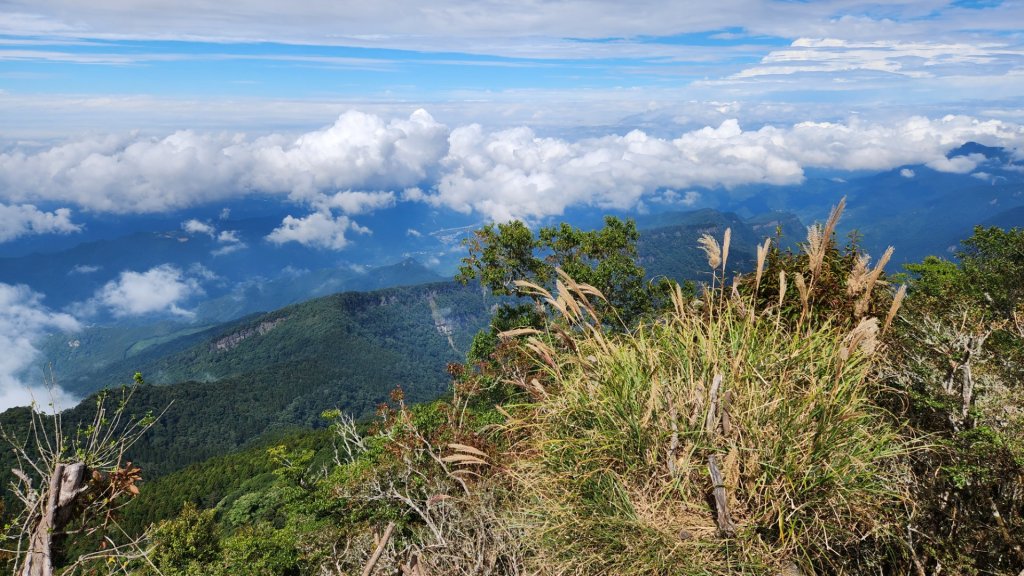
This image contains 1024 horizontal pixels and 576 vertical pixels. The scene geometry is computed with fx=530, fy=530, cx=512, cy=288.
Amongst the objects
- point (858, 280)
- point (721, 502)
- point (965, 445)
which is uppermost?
point (858, 280)

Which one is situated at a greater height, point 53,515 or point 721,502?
point 721,502

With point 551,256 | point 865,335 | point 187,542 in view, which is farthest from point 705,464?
point 187,542

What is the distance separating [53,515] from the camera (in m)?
2.39

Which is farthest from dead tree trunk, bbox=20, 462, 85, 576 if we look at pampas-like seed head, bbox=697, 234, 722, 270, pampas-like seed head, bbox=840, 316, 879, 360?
pampas-like seed head, bbox=840, 316, 879, 360

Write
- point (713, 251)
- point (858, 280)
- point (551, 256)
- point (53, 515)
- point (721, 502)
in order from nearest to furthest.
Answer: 1. point (721, 502)
2. point (53, 515)
3. point (713, 251)
4. point (858, 280)
5. point (551, 256)

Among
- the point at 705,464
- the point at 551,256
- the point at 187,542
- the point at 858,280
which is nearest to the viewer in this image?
the point at 705,464

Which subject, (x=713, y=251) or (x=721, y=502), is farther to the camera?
(x=713, y=251)

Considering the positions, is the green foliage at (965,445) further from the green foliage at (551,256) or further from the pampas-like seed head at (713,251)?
the green foliage at (551,256)

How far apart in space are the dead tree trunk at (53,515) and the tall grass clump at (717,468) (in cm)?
210

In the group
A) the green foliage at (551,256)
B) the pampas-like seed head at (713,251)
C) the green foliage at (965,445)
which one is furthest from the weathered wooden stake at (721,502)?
the green foliage at (551,256)

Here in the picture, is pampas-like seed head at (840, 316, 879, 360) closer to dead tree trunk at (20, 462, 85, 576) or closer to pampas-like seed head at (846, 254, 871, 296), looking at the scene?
pampas-like seed head at (846, 254, 871, 296)

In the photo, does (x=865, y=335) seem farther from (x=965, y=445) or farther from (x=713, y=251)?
(x=713, y=251)

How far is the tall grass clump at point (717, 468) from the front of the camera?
73.5 inches

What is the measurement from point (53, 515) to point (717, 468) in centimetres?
286
